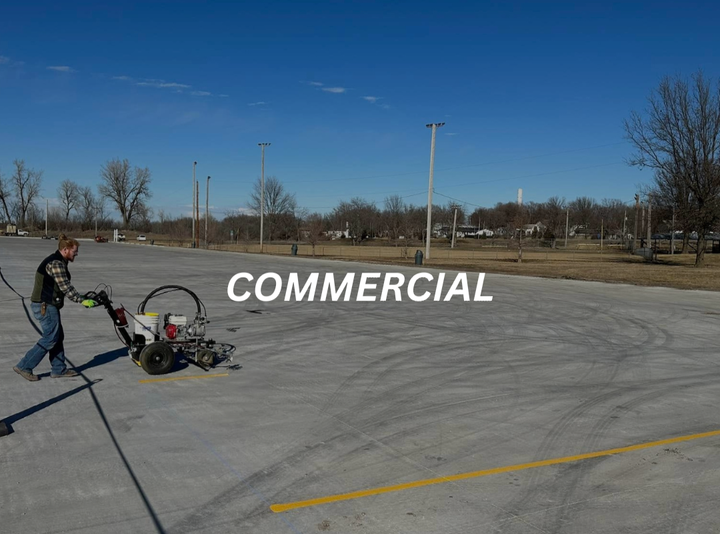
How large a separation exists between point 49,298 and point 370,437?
15.4ft

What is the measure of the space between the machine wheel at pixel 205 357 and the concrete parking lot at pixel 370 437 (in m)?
0.19

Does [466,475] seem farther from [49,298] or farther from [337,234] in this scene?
[337,234]

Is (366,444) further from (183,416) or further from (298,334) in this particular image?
(298,334)

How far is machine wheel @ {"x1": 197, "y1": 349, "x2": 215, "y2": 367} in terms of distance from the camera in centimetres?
909

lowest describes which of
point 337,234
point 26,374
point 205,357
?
point 26,374

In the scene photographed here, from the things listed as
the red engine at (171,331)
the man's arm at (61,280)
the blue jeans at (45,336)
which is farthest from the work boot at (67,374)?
the red engine at (171,331)

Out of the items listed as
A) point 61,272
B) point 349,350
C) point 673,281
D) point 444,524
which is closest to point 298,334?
point 349,350

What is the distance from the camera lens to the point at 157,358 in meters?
8.83

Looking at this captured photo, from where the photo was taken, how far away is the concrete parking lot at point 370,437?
15.4 ft

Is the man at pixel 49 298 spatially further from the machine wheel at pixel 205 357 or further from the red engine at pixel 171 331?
the machine wheel at pixel 205 357

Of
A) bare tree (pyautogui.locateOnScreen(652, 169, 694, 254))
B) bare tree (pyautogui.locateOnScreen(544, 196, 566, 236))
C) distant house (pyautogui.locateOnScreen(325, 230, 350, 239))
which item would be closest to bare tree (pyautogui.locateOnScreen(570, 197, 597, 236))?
bare tree (pyautogui.locateOnScreen(544, 196, 566, 236))

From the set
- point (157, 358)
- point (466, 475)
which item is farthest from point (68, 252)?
point (466, 475)

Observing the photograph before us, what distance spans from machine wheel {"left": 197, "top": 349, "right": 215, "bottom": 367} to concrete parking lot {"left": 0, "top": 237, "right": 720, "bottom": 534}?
195mm

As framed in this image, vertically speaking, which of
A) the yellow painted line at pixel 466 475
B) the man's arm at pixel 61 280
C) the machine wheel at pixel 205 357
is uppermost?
the man's arm at pixel 61 280
